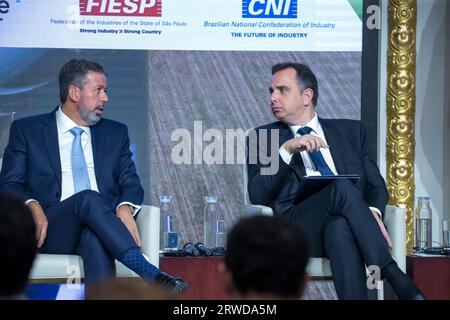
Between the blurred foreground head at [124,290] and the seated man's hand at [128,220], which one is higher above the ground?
the seated man's hand at [128,220]

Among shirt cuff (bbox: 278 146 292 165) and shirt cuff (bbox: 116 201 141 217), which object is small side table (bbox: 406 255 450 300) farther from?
shirt cuff (bbox: 116 201 141 217)

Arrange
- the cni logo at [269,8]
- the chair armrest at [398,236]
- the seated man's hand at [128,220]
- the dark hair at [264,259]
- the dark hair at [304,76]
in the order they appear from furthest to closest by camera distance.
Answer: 1. the cni logo at [269,8]
2. the dark hair at [304,76]
3. the chair armrest at [398,236]
4. the seated man's hand at [128,220]
5. the dark hair at [264,259]

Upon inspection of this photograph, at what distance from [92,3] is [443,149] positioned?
237 cm

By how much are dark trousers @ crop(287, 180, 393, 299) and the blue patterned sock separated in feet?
2.62

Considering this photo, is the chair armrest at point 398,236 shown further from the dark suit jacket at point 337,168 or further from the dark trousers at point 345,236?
the dark trousers at point 345,236

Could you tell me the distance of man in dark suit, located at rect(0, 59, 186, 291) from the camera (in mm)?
4004

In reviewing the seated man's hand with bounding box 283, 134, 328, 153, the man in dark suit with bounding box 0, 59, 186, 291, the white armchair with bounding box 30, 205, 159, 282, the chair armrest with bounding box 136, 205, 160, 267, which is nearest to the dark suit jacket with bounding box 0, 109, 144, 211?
the man in dark suit with bounding box 0, 59, 186, 291

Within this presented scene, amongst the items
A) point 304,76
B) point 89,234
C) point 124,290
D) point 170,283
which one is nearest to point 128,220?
point 89,234

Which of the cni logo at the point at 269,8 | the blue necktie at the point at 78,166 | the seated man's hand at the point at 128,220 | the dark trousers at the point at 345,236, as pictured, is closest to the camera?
the dark trousers at the point at 345,236

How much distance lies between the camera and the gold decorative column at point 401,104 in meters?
5.33

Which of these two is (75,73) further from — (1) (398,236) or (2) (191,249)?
(1) (398,236)

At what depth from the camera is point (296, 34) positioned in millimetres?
5266

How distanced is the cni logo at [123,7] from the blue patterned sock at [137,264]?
176 cm

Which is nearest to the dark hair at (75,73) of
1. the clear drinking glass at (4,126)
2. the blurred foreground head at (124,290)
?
the clear drinking glass at (4,126)
